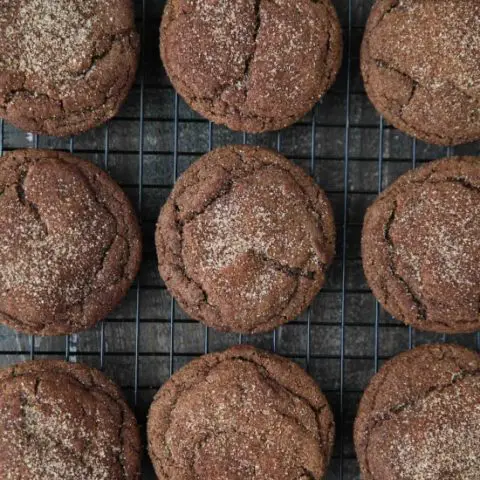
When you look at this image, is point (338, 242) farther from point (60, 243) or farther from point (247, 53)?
point (60, 243)

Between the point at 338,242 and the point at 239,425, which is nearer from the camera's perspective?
the point at 239,425

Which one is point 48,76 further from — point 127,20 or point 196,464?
point 196,464

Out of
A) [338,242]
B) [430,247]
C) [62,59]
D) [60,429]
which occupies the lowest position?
[60,429]

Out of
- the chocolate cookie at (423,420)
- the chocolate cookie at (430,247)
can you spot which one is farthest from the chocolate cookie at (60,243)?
the chocolate cookie at (423,420)

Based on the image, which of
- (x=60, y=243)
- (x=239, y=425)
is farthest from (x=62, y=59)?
(x=239, y=425)

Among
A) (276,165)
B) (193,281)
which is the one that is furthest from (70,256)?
(276,165)

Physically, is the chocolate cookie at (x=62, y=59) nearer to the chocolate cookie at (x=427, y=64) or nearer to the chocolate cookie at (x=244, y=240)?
the chocolate cookie at (x=244, y=240)
